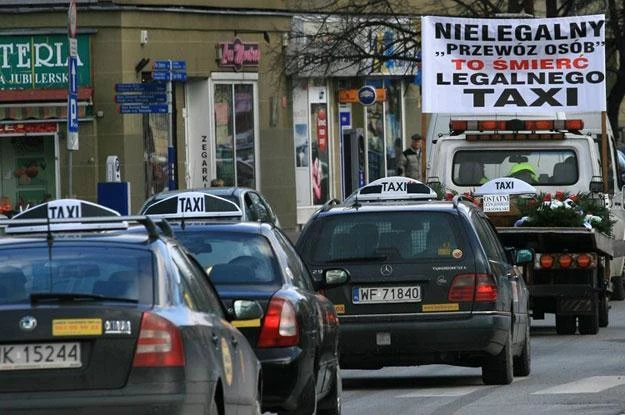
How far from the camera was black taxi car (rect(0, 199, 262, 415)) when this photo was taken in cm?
825

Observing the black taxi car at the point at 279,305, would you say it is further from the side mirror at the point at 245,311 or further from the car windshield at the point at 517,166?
the car windshield at the point at 517,166

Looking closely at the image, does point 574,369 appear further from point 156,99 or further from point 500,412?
point 156,99

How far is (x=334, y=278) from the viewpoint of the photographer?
13.1 m

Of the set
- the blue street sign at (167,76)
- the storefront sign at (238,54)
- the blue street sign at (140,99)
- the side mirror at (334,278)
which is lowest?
the side mirror at (334,278)

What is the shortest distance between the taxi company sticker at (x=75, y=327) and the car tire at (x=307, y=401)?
10.4 ft

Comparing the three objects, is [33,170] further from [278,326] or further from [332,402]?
[278,326]

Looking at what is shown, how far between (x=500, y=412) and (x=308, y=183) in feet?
101

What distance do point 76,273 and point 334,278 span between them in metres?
4.59

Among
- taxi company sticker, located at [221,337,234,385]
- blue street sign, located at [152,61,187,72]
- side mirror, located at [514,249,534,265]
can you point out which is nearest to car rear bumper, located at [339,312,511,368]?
side mirror, located at [514,249,534,265]

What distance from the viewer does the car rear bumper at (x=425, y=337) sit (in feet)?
48.7

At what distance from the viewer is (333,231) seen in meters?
15.3

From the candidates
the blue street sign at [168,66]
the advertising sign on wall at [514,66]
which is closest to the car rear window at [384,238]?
the advertising sign on wall at [514,66]

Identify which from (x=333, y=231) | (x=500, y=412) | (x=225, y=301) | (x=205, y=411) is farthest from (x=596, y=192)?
(x=205, y=411)

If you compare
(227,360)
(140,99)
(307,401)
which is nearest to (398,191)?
(307,401)
